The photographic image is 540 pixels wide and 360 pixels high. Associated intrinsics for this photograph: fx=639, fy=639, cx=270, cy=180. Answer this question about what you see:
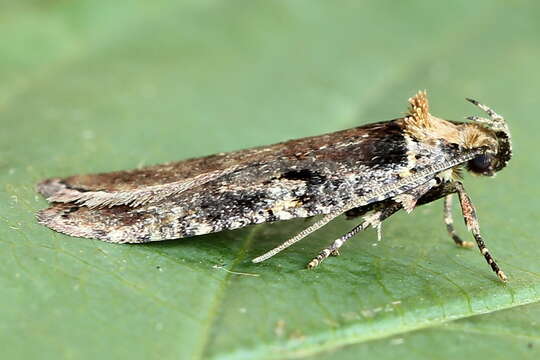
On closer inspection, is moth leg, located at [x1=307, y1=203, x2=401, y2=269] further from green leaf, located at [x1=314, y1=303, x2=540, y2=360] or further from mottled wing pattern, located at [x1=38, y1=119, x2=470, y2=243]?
green leaf, located at [x1=314, y1=303, x2=540, y2=360]

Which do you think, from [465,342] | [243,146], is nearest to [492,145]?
[465,342]

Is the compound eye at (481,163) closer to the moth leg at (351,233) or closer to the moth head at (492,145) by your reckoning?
the moth head at (492,145)

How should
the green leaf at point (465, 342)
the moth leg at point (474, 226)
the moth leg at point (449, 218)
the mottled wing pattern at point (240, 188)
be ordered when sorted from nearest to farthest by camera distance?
the green leaf at point (465, 342)
the mottled wing pattern at point (240, 188)
the moth leg at point (474, 226)
the moth leg at point (449, 218)

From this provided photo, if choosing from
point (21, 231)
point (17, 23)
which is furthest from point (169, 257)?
point (17, 23)

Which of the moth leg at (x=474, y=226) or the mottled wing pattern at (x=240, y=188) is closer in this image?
the mottled wing pattern at (x=240, y=188)

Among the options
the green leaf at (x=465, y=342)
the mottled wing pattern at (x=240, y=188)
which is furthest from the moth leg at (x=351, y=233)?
the green leaf at (x=465, y=342)

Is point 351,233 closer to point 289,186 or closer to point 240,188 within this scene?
point 289,186

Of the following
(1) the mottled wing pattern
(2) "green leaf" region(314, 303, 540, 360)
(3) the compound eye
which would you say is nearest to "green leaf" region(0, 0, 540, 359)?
(2) "green leaf" region(314, 303, 540, 360)
